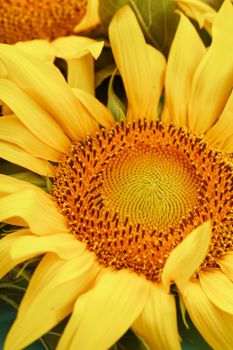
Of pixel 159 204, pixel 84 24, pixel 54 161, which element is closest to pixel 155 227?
pixel 159 204

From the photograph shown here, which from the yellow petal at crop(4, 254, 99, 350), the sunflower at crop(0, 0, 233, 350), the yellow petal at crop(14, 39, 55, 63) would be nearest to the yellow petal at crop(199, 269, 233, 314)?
the sunflower at crop(0, 0, 233, 350)

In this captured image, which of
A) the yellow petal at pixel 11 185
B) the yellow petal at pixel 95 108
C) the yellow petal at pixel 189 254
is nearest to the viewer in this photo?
the yellow petal at pixel 189 254

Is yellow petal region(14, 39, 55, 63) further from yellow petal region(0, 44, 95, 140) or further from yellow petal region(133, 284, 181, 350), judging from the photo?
yellow petal region(133, 284, 181, 350)

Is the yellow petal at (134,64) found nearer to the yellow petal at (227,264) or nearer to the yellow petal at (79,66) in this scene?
the yellow petal at (79,66)

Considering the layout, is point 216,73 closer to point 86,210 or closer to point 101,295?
point 86,210

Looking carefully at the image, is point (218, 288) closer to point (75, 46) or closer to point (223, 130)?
A: point (223, 130)

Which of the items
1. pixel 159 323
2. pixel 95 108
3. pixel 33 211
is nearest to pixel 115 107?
pixel 95 108

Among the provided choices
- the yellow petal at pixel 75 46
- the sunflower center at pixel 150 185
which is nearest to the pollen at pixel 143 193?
the sunflower center at pixel 150 185
